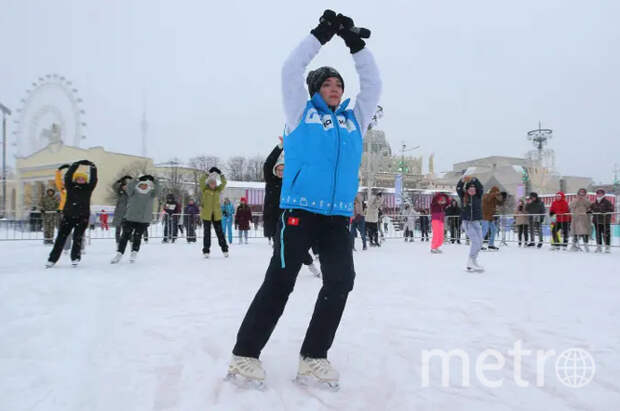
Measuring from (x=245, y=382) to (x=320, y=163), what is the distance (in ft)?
3.81

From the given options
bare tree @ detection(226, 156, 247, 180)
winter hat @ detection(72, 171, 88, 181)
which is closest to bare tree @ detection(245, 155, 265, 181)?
bare tree @ detection(226, 156, 247, 180)

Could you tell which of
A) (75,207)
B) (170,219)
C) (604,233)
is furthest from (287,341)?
(170,219)

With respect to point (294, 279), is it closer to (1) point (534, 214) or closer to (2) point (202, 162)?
(1) point (534, 214)

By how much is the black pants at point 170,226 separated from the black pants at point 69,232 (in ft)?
25.7

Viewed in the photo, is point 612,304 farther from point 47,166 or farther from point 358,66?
point 47,166

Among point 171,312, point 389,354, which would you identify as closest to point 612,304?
point 389,354

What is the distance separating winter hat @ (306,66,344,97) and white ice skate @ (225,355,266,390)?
1.48m

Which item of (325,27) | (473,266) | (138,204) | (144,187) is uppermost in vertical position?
(325,27)

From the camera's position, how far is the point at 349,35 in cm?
238

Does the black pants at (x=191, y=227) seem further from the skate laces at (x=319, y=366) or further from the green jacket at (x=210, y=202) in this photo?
the skate laces at (x=319, y=366)

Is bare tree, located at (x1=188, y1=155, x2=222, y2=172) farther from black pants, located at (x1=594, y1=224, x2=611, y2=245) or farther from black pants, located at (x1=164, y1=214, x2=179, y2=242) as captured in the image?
black pants, located at (x1=594, y1=224, x2=611, y2=245)

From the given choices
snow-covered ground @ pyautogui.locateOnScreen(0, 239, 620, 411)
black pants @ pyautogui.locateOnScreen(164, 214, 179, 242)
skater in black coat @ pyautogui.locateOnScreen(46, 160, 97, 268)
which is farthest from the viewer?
black pants @ pyautogui.locateOnScreen(164, 214, 179, 242)

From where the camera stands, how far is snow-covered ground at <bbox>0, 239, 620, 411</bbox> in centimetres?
199

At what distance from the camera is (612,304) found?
4.26 m
